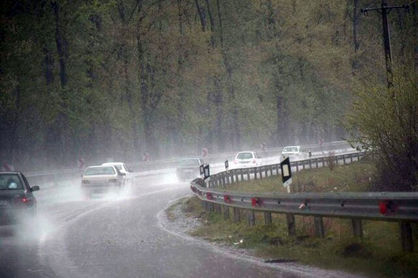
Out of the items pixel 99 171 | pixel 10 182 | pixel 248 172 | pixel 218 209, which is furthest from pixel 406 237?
pixel 248 172

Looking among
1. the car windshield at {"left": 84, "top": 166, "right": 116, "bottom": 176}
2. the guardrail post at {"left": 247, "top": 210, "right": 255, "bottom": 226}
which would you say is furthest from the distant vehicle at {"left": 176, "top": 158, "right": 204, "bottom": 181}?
the guardrail post at {"left": 247, "top": 210, "right": 255, "bottom": 226}

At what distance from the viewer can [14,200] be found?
61.3ft

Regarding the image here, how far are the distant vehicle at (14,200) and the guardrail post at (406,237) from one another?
421 inches

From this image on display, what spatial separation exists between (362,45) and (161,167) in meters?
29.8

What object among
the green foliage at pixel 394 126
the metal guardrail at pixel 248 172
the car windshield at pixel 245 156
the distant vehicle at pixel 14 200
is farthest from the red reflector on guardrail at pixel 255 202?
the car windshield at pixel 245 156

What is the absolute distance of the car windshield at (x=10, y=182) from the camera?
63.8ft

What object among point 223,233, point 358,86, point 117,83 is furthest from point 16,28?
point 223,233

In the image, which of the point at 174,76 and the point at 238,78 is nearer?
the point at 174,76

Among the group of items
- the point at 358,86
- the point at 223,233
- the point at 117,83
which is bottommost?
the point at 223,233

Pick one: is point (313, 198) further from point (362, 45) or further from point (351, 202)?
point (362, 45)

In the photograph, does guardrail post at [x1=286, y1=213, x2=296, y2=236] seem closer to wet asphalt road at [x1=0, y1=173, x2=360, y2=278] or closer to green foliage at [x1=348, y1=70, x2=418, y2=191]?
wet asphalt road at [x1=0, y1=173, x2=360, y2=278]

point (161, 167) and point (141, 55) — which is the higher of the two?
point (141, 55)

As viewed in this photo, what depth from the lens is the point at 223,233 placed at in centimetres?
1758

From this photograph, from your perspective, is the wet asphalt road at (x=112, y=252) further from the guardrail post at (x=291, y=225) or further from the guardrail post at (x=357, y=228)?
the guardrail post at (x=357, y=228)
